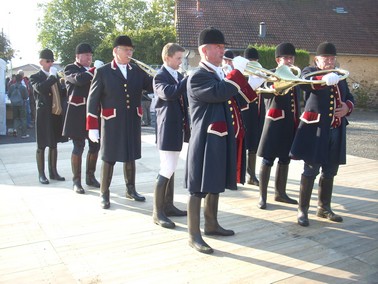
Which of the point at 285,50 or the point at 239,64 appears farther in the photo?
the point at 285,50

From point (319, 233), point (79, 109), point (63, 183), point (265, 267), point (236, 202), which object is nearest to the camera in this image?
point (265, 267)

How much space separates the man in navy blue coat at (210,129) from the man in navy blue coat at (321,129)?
3.33 feet

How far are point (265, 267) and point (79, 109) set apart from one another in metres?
3.50

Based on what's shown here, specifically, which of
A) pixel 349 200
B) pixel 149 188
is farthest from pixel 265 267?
pixel 149 188

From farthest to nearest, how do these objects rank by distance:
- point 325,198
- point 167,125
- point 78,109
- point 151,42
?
1. point 151,42
2. point 78,109
3. point 325,198
4. point 167,125

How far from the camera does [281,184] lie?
17.2ft

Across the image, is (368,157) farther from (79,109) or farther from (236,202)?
(79,109)

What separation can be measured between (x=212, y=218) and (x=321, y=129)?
149 centimetres

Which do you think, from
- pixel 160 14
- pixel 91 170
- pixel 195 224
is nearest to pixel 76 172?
pixel 91 170

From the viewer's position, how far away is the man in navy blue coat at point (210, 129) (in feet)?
11.4

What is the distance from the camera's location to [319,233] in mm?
4172

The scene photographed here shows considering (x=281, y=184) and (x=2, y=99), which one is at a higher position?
(x=2, y=99)

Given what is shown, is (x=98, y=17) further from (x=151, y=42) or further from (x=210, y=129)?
(x=210, y=129)

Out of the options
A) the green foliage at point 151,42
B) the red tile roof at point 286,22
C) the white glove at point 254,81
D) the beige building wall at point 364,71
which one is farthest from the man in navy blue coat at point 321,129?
the green foliage at point 151,42
